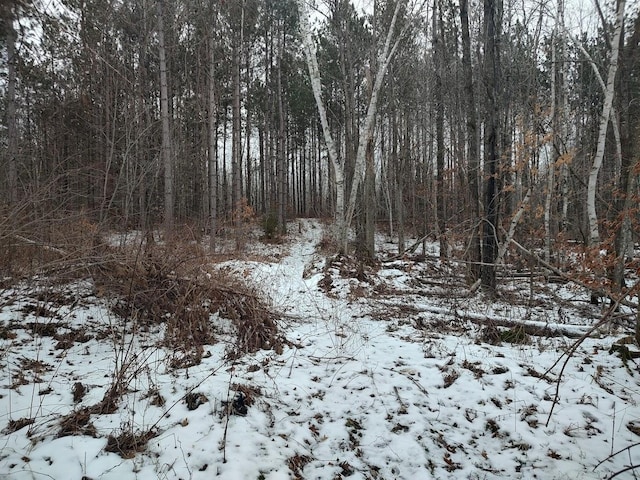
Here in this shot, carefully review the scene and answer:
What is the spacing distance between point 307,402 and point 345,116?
11.5 meters

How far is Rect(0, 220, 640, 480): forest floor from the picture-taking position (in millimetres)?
2152

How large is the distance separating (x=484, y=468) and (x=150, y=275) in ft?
12.9

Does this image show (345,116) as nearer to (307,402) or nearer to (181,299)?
(181,299)

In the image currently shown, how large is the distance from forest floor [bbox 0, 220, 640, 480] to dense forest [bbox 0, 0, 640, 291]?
3.61 ft

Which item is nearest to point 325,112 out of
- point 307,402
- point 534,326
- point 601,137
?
point 601,137

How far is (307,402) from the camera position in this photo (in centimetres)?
288

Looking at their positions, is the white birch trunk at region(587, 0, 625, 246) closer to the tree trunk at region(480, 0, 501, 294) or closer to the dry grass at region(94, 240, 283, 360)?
the tree trunk at region(480, 0, 501, 294)

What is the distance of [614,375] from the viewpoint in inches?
129

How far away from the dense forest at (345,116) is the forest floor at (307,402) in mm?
1101

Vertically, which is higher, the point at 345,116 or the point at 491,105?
the point at 345,116

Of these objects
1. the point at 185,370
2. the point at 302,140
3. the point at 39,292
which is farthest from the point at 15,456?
the point at 302,140

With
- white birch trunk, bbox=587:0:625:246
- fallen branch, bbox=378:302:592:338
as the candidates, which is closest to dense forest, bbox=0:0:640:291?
white birch trunk, bbox=587:0:625:246

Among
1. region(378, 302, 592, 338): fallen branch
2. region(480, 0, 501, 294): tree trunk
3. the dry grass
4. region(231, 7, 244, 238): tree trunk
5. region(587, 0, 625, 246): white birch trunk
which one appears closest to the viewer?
the dry grass

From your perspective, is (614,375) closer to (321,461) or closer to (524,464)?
(524,464)
